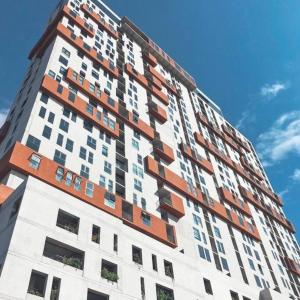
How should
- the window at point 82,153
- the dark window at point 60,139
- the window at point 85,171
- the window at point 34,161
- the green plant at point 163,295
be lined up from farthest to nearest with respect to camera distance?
the window at point 82,153 < the dark window at point 60,139 < the window at point 85,171 < the window at point 34,161 < the green plant at point 163,295

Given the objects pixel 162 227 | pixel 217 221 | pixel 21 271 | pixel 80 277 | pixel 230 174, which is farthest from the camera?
pixel 230 174

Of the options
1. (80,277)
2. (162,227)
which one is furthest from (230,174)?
(80,277)

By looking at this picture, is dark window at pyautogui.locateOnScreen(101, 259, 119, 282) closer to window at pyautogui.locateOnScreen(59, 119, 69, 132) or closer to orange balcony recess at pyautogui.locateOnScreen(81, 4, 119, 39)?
window at pyautogui.locateOnScreen(59, 119, 69, 132)

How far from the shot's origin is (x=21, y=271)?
27.5 meters

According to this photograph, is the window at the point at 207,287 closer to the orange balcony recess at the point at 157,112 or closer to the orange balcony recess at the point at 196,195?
the orange balcony recess at the point at 196,195

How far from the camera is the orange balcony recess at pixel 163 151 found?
59094 mm

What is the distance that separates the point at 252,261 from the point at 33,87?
45056 mm

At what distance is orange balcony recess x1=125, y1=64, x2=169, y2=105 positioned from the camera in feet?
231

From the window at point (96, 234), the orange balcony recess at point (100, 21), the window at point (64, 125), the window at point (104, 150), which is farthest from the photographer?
the orange balcony recess at point (100, 21)

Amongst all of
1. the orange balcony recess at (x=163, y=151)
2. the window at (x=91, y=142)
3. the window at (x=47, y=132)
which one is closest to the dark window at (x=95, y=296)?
the window at (x=47, y=132)

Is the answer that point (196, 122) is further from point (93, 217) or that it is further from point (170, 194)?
point (93, 217)

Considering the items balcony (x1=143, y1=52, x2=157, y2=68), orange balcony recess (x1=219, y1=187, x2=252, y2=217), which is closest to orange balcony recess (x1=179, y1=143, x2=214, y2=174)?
orange balcony recess (x1=219, y1=187, x2=252, y2=217)

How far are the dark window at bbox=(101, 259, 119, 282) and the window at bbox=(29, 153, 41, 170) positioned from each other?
1239 centimetres

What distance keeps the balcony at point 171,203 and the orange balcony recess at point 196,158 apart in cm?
1504
